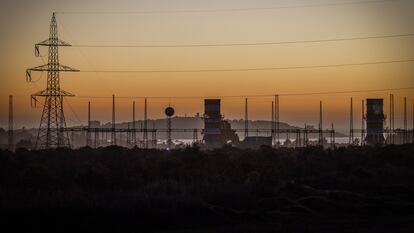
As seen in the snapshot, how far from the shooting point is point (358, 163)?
4734 centimetres

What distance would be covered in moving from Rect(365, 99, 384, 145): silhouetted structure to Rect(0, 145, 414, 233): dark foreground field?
76.4 m

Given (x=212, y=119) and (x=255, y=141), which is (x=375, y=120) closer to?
(x=212, y=119)

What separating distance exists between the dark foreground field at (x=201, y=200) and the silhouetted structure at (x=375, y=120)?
251 ft

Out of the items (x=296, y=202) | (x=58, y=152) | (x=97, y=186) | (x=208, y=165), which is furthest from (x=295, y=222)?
(x=58, y=152)

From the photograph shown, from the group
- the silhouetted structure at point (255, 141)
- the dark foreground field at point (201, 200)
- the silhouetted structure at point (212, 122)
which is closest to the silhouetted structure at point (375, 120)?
the silhouetted structure at point (255, 141)

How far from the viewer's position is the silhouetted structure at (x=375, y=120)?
381 ft

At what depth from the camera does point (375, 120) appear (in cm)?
11656

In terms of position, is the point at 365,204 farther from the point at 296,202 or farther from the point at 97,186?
the point at 97,186

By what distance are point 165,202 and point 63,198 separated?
11.6 feet

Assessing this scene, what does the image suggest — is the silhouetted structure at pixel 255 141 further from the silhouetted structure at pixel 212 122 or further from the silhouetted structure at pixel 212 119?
the silhouetted structure at pixel 212 119

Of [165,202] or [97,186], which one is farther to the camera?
[97,186]

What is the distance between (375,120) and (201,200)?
93758mm

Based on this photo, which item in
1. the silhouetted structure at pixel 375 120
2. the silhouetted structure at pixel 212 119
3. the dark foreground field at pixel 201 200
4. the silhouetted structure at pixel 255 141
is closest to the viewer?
the dark foreground field at pixel 201 200

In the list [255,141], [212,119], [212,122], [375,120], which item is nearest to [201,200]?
[212,119]
